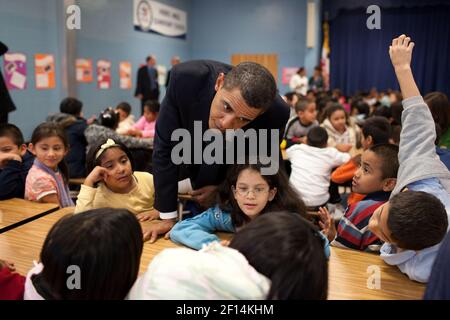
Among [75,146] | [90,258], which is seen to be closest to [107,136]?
[75,146]

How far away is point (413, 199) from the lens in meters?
1.27

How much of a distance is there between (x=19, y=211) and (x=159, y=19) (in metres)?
8.67

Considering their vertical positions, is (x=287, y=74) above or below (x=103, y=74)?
above

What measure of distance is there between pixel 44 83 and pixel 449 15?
10.5m

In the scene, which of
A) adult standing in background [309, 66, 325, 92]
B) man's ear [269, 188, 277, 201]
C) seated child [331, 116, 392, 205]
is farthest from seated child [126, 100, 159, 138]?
adult standing in background [309, 66, 325, 92]

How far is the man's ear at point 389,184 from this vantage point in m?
2.00

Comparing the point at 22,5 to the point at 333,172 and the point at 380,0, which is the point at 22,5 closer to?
the point at 333,172

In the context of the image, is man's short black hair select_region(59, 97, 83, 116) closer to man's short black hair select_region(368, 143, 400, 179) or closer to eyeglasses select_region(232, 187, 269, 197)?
eyeglasses select_region(232, 187, 269, 197)

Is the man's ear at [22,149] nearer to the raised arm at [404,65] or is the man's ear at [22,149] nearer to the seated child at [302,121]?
the raised arm at [404,65]

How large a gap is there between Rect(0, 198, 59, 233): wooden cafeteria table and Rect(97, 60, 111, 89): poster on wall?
6044mm

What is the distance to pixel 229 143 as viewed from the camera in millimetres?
1957

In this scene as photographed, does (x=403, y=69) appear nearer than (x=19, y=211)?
Yes

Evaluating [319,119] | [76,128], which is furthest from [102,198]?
[319,119]

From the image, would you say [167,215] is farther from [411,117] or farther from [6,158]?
[6,158]
